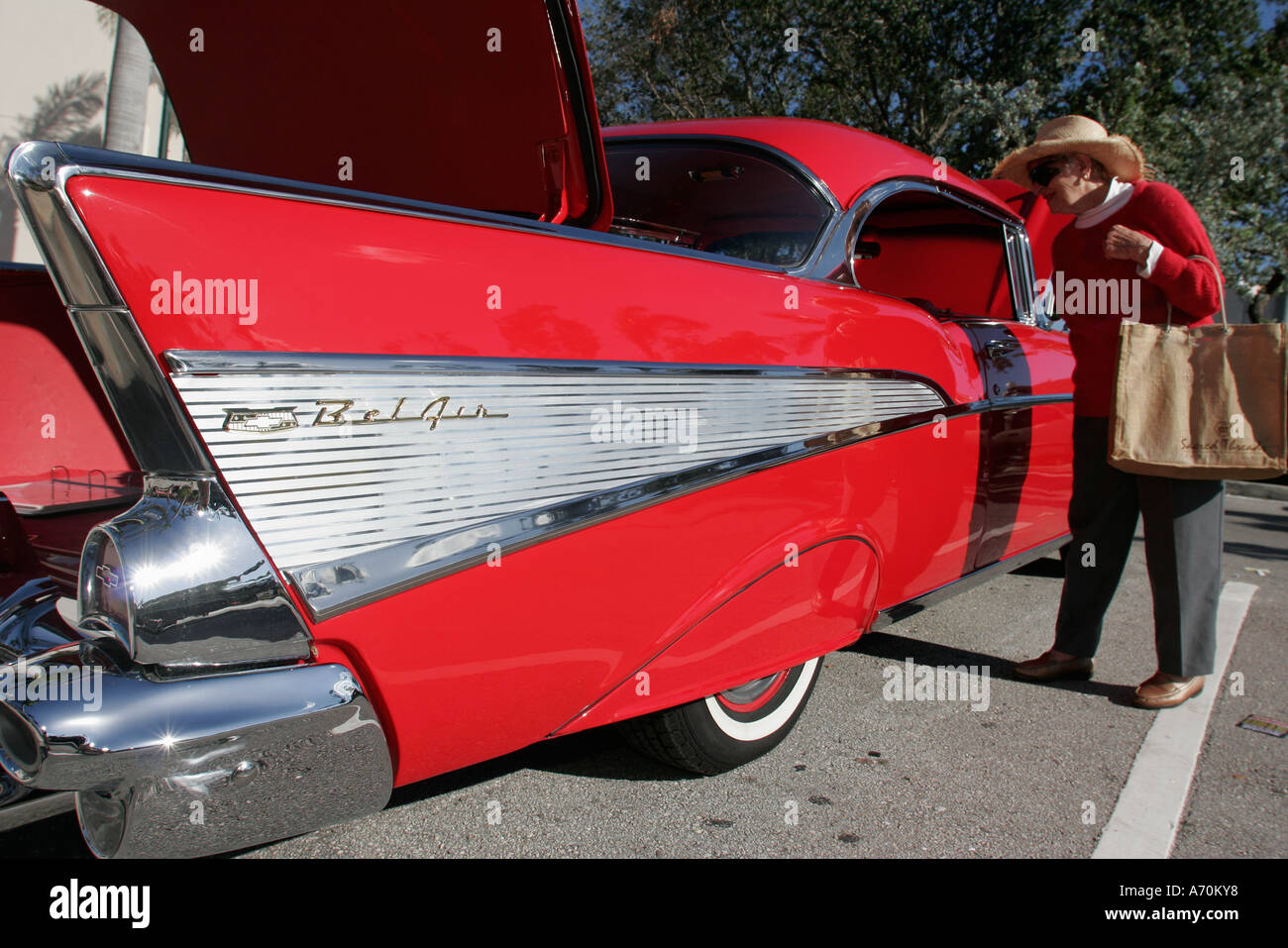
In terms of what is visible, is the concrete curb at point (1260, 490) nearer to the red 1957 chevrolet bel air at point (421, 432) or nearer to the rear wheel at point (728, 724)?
the red 1957 chevrolet bel air at point (421, 432)

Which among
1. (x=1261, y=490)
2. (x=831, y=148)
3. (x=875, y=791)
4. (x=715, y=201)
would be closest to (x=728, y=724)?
(x=875, y=791)

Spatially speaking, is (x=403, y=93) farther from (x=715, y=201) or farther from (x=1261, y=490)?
(x=1261, y=490)

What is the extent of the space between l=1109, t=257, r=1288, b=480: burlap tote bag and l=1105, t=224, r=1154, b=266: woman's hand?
0.68 ft

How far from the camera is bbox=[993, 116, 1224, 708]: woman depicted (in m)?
2.97

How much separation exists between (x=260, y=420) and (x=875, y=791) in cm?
183

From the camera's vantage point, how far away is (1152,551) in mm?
3094

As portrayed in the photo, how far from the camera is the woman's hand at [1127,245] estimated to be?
2.89 metres

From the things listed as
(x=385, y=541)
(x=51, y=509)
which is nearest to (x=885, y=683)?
(x=385, y=541)

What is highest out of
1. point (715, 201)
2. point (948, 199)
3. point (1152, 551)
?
point (948, 199)


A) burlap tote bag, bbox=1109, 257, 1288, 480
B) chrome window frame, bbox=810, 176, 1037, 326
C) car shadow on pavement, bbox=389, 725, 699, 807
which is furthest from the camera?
burlap tote bag, bbox=1109, 257, 1288, 480

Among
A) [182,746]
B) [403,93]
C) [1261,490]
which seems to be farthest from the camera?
[1261,490]

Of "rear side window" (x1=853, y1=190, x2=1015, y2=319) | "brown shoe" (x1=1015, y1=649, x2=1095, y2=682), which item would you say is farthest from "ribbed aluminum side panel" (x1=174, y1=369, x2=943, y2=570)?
"rear side window" (x1=853, y1=190, x2=1015, y2=319)

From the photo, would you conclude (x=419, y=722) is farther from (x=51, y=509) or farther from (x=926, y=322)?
(x=926, y=322)

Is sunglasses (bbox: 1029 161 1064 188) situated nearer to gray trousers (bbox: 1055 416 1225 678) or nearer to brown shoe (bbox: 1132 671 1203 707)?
gray trousers (bbox: 1055 416 1225 678)
